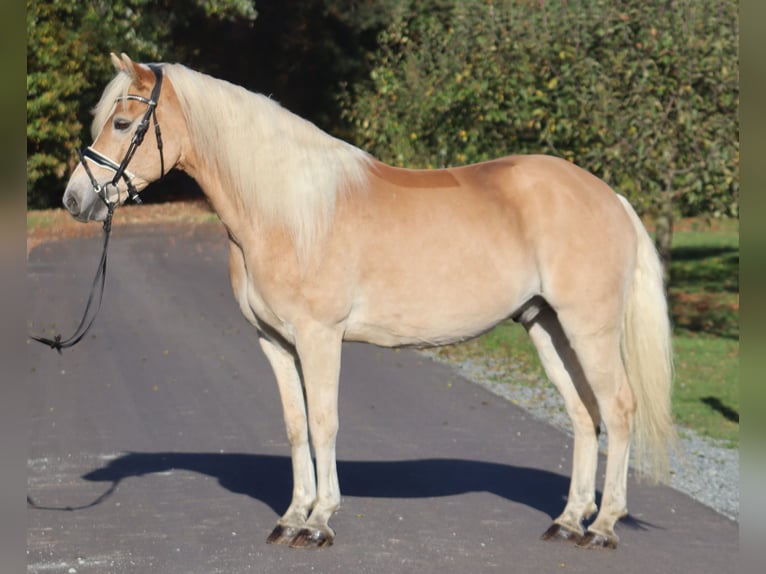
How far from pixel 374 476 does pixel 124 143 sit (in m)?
3.04

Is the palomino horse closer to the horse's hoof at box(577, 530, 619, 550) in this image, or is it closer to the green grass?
the horse's hoof at box(577, 530, 619, 550)

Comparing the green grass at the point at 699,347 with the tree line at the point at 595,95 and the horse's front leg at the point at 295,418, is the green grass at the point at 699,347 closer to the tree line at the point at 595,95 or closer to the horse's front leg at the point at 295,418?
the tree line at the point at 595,95

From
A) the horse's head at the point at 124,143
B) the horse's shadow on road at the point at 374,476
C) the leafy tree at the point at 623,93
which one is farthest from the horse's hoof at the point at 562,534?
the leafy tree at the point at 623,93

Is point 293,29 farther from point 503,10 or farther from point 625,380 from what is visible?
point 625,380

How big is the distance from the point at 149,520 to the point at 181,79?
8.23ft

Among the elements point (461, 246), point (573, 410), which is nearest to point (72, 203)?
Result: point (461, 246)

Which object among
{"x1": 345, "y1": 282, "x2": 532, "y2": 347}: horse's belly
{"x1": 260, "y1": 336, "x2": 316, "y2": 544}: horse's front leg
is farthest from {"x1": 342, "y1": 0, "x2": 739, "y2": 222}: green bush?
{"x1": 260, "y1": 336, "x2": 316, "y2": 544}: horse's front leg

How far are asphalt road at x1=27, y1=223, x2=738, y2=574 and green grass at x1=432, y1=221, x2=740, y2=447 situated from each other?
4.35 ft

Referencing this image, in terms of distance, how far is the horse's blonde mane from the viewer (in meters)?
6.23

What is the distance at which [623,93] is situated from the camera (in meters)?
15.0

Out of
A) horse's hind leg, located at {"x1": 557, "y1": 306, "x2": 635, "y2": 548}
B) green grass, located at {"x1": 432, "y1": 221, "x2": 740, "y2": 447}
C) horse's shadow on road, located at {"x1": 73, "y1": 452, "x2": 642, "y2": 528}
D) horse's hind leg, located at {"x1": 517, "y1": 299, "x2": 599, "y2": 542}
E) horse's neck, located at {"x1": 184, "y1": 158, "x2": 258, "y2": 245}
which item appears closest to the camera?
horse's neck, located at {"x1": 184, "y1": 158, "x2": 258, "y2": 245}

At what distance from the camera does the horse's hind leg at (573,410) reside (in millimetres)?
6609

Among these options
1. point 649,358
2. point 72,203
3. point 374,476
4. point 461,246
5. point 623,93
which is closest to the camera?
point 72,203

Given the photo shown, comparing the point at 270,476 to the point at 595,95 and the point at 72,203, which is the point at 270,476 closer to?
the point at 72,203
